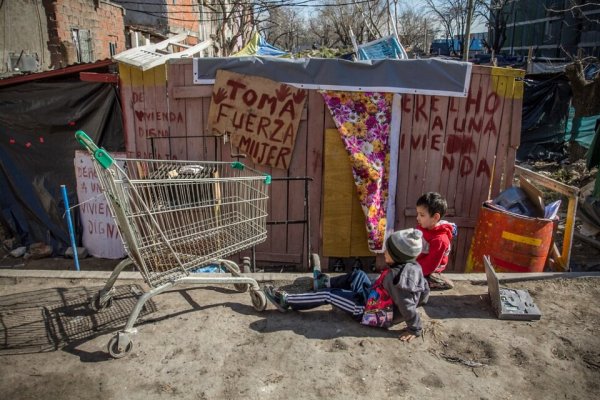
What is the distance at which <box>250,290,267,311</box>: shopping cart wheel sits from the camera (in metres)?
3.67

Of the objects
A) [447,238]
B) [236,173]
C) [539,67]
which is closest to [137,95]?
[236,173]

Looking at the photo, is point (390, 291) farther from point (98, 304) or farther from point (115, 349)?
point (98, 304)

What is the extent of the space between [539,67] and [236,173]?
72.2 ft

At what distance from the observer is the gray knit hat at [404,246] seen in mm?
3297

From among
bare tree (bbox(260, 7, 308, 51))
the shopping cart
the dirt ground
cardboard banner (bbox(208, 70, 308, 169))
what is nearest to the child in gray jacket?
the dirt ground

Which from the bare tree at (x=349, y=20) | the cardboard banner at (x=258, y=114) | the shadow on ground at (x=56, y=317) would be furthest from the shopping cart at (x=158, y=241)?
the bare tree at (x=349, y=20)

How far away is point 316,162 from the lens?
218 inches

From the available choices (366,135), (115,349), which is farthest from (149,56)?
(115,349)

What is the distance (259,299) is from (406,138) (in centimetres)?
294

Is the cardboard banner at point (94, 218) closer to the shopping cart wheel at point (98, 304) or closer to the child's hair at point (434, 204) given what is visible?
the shopping cart wheel at point (98, 304)

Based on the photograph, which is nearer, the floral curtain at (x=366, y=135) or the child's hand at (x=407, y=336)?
the child's hand at (x=407, y=336)

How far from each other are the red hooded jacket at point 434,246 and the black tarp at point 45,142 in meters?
4.44

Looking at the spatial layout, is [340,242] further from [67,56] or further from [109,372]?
[67,56]

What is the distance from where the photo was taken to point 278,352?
3219 mm
